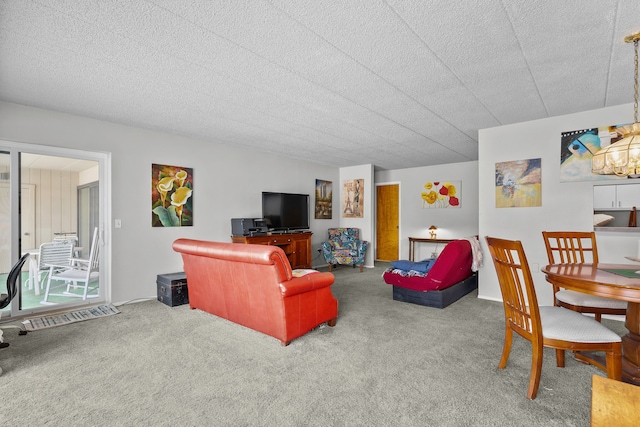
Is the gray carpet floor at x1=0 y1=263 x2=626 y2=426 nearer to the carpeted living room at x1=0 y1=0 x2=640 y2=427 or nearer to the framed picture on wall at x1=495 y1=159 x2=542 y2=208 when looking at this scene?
the carpeted living room at x1=0 y1=0 x2=640 y2=427

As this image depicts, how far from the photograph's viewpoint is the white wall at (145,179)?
366 cm

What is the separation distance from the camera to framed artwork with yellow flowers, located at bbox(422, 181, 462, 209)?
7195mm

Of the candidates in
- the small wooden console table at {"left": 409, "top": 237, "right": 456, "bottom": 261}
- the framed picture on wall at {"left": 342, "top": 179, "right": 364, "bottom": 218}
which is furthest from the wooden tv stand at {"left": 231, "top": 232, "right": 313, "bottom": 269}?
the small wooden console table at {"left": 409, "top": 237, "right": 456, "bottom": 261}

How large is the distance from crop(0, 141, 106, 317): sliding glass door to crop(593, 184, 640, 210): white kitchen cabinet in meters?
6.20

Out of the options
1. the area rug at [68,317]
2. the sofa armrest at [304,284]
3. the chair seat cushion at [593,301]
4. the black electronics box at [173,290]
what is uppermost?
the sofa armrest at [304,284]

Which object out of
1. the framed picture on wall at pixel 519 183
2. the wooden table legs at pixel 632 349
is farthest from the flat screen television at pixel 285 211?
the wooden table legs at pixel 632 349

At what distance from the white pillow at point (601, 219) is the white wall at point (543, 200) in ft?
0.22

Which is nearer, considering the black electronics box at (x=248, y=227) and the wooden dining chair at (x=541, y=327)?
the wooden dining chair at (x=541, y=327)

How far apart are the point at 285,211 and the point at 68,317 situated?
362 cm

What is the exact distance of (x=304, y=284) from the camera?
281 centimetres

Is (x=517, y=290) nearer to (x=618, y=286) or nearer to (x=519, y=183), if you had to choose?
(x=618, y=286)

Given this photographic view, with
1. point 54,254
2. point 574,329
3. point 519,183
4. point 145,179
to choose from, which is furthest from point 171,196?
point 519,183

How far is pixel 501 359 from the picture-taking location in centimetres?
231

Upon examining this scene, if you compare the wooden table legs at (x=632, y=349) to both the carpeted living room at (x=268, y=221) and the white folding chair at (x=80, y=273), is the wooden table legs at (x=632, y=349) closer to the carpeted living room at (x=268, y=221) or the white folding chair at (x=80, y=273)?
the carpeted living room at (x=268, y=221)
